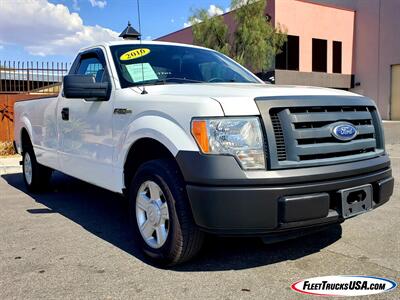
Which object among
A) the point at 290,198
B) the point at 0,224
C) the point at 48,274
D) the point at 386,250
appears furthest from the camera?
→ the point at 0,224

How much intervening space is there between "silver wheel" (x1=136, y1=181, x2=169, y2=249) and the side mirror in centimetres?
112

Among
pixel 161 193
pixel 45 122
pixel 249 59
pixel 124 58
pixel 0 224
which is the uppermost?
pixel 249 59

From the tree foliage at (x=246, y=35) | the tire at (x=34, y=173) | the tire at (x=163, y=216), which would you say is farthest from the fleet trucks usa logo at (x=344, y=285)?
the tree foliage at (x=246, y=35)

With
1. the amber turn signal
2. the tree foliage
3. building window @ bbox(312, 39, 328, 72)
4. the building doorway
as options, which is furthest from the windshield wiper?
the building doorway

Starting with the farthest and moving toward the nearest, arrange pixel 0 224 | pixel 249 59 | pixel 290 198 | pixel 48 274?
pixel 249 59 → pixel 0 224 → pixel 48 274 → pixel 290 198

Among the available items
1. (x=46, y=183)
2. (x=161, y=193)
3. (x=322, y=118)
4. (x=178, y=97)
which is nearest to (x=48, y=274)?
(x=161, y=193)

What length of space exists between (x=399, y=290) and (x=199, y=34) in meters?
27.8

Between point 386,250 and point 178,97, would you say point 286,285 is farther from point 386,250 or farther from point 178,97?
point 178,97

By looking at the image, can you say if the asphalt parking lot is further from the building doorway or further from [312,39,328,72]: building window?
the building doorway

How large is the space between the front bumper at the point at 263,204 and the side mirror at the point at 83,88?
1.49m

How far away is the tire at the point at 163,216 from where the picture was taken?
11.0 ft

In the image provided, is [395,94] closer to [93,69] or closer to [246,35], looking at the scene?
[246,35]

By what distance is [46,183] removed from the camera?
6.98 meters

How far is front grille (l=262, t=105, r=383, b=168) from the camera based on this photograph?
126 inches
